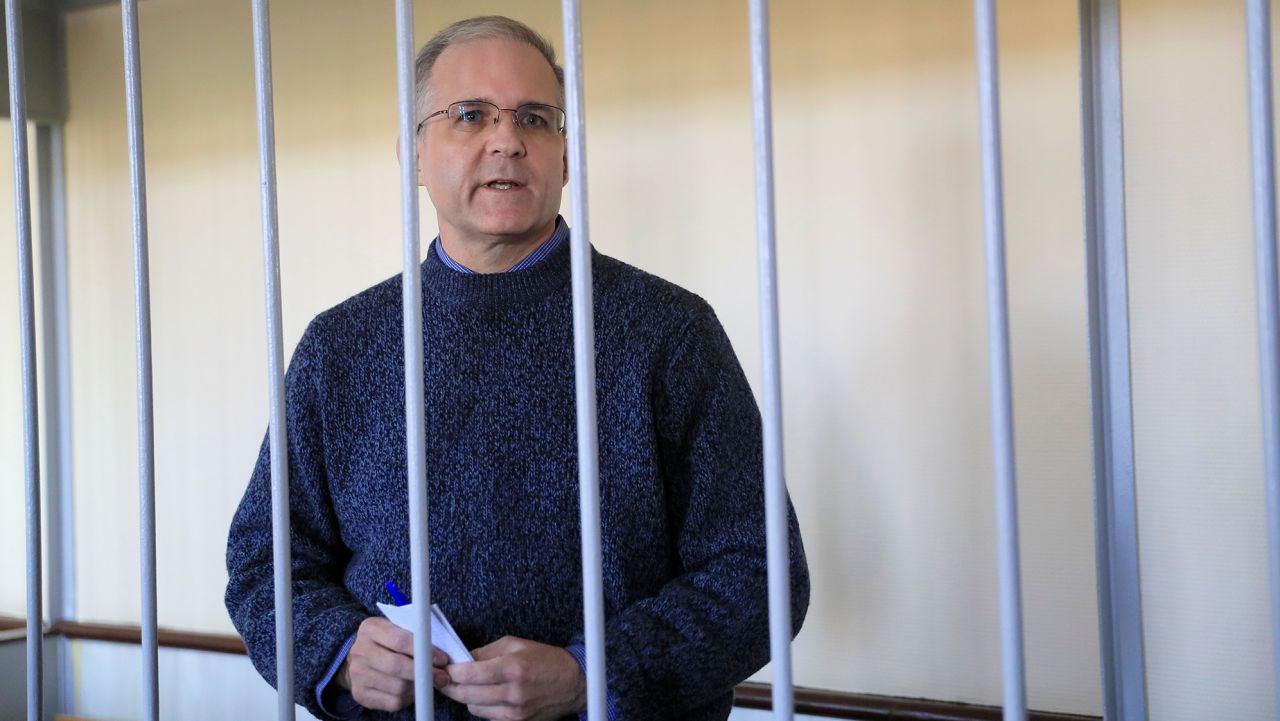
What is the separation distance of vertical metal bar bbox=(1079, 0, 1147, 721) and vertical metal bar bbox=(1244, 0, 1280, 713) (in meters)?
1.60

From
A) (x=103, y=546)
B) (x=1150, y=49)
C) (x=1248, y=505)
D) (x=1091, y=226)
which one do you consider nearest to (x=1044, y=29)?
(x=1150, y=49)

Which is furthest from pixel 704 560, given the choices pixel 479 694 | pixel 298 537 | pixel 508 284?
pixel 298 537

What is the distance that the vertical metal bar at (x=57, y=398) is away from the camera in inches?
131

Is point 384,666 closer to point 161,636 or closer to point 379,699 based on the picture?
point 379,699

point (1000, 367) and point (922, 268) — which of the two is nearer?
point (1000, 367)

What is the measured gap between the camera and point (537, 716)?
1.16 metres

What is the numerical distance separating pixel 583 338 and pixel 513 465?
53 centimetres

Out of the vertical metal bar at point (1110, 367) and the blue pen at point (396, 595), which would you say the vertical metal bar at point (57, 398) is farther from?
the vertical metal bar at point (1110, 367)

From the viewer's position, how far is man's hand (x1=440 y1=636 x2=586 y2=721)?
3.70 feet

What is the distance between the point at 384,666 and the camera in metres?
1.17

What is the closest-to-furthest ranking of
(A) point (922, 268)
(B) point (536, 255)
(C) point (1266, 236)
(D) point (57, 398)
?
(C) point (1266, 236), (B) point (536, 255), (A) point (922, 268), (D) point (57, 398)

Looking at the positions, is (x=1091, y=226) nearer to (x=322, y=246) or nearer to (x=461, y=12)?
(x=461, y=12)

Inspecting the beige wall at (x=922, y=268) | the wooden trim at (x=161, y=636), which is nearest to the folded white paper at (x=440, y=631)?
the beige wall at (x=922, y=268)

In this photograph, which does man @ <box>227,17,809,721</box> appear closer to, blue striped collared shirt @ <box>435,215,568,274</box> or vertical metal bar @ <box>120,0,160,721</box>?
blue striped collared shirt @ <box>435,215,568,274</box>
